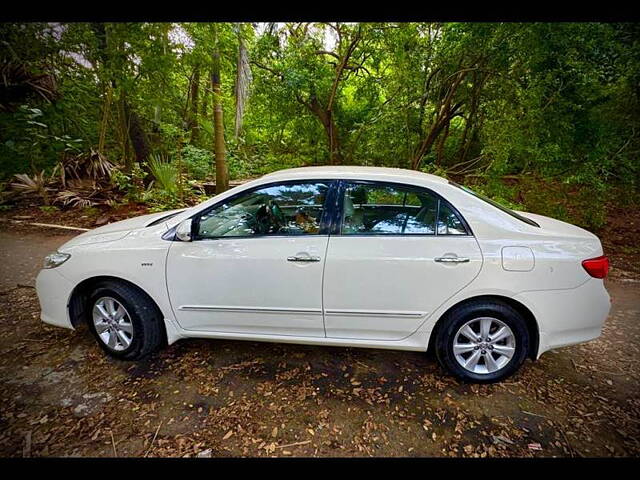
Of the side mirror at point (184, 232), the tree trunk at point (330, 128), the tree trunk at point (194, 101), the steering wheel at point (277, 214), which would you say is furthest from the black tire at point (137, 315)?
the tree trunk at point (194, 101)

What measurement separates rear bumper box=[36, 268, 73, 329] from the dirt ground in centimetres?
34

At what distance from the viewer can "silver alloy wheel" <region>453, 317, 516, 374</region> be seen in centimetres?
228

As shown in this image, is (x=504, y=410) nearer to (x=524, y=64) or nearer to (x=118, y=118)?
(x=524, y=64)

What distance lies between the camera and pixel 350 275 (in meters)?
2.23

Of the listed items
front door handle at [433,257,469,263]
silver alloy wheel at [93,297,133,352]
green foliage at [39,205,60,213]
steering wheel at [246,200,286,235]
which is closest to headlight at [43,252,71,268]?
silver alloy wheel at [93,297,133,352]

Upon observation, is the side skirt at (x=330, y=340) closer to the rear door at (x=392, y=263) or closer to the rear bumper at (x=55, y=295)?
the rear door at (x=392, y=263)

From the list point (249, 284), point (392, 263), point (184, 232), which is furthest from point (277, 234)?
point (392, 263)

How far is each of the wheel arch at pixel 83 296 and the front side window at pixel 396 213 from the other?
5.49 ft

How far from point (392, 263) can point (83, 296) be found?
8.55 feet

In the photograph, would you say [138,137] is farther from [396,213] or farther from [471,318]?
[471,318]

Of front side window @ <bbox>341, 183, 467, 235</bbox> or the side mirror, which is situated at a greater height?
front side window @ <bbox>341, 183, 467, 235</bbox>

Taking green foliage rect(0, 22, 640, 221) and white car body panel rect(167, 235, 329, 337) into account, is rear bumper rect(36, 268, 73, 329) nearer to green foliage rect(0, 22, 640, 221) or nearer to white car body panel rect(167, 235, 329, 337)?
white car body panel rect(167, 235, 329, 337)
